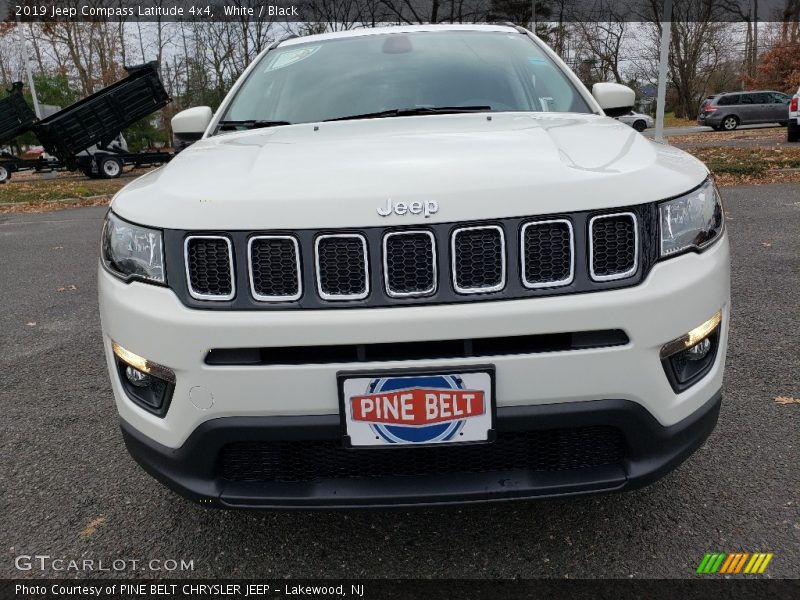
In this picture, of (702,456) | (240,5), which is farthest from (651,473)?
(240,5)

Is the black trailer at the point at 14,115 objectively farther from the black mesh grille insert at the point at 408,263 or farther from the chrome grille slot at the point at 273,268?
the black mesh grille insert at the point at 408,263

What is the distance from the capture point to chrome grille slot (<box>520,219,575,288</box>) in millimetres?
1517

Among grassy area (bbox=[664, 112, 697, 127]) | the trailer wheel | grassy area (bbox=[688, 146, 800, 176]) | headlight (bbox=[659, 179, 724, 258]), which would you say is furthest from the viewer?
grassy area (bbox=[664, 112, 697, 127])

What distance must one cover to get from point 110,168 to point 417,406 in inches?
759

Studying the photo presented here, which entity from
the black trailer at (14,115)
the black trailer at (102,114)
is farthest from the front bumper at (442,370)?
the black trailer at (14,115)

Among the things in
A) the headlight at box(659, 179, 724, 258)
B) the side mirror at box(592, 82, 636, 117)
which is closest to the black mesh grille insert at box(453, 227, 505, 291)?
the headlight at box(659, 179, 724, 258)

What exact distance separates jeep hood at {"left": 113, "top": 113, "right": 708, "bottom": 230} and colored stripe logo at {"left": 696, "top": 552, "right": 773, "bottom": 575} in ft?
3.34

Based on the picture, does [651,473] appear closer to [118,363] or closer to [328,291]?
[328,291]

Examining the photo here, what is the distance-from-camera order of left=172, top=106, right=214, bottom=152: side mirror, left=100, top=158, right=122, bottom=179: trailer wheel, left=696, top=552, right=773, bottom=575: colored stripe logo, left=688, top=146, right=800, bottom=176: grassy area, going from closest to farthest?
left=696, top=552, right=773, bottom=575: colored stripe logo → left=172, top=106, right=214, bottom=152: side mirror → left=688, top=146, right=800, bottom=176: grassy area → left=100, top=158, right=122, bottom=179: trailer wheel

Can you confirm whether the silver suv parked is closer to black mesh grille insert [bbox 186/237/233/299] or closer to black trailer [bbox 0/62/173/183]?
black trailer [bbox 0/62/173/183]

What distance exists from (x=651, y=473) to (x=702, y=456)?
33.7 inches

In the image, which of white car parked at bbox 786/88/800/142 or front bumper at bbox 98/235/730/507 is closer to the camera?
front bumper at bbox 98/235/730/507

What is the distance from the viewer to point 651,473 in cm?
161

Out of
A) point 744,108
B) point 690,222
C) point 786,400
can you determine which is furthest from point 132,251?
point 744,108
